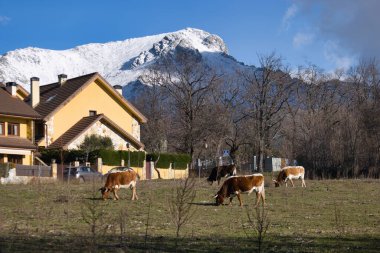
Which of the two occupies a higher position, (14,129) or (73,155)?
(14,129)

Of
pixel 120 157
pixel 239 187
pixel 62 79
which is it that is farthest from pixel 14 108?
pixel 239 187

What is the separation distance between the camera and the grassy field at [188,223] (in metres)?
12.5

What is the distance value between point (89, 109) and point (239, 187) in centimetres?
3530

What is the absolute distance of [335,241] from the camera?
14055 mm

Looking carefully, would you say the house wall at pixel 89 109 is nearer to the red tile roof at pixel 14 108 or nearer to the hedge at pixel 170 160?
the red tile roof at pixel 14 108

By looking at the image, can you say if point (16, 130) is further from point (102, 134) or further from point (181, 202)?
point (181, 202)

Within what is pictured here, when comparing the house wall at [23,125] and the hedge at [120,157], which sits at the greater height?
the house wall at [23,125]

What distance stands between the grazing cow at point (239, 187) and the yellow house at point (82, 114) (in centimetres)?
2973

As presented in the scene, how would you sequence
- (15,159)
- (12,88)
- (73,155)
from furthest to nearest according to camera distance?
(12,88) < (15,159) < (73,155)

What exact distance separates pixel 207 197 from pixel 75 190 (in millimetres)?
6540

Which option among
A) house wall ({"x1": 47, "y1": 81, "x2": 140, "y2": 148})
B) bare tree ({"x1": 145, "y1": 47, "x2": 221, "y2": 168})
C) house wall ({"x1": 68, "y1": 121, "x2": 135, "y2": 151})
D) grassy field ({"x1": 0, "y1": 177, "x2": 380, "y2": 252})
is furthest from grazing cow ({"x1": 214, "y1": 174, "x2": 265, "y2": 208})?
bare tree ({"x1": 145, "y1": 47, "x2": 221, "y2": 168})

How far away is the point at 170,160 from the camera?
55906 mm

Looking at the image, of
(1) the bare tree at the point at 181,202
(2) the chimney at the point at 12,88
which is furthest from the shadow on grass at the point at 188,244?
(2) the chimney at the point at 12,88

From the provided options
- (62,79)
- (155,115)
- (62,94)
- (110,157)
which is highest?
(62,79)
